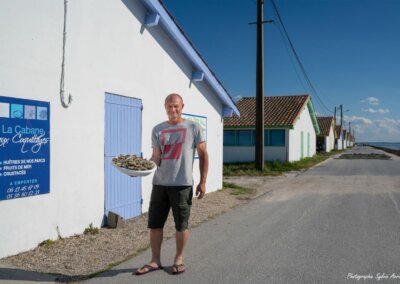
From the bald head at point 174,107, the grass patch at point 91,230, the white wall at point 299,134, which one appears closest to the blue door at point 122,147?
the grass patch at point 91,230

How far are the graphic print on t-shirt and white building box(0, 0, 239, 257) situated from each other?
202 cm

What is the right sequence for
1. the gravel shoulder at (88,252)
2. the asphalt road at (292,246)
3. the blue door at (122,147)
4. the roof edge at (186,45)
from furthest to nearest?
1. the roof edge at (186,45)
2. the blue door at (122,147)
3. the gravel shoulder at (88,252)
4. the asphalt road at (292,246)

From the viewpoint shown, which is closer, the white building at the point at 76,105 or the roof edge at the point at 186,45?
the white building at the point at 76,105

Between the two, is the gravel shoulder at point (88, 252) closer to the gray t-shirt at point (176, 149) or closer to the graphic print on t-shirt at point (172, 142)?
the gray t-shirt at point (176, 149)

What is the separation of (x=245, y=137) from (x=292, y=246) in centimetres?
1977

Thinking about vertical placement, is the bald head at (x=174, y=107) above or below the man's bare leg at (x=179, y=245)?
above

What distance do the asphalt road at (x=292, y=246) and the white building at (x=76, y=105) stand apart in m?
1.52

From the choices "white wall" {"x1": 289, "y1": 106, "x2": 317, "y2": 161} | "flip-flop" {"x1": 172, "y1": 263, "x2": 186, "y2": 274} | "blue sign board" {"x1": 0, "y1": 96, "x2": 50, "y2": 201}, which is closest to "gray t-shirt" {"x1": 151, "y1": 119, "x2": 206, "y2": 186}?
"flip-flop" {"x1": 172, "y1": 263, "x2": 186, "y2": 274}

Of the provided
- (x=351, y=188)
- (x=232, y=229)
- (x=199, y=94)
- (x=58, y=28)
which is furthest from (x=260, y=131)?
(x=58, y=28)

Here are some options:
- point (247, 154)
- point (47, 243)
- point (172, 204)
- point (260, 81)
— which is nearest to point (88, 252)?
point (47, 243)

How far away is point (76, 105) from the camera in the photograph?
638 centimetres

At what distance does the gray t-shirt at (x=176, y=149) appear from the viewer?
4645 mm

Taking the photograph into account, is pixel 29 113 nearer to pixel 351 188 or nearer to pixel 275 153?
pixel 351 188

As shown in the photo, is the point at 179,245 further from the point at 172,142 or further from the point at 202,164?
the point at 172,142
